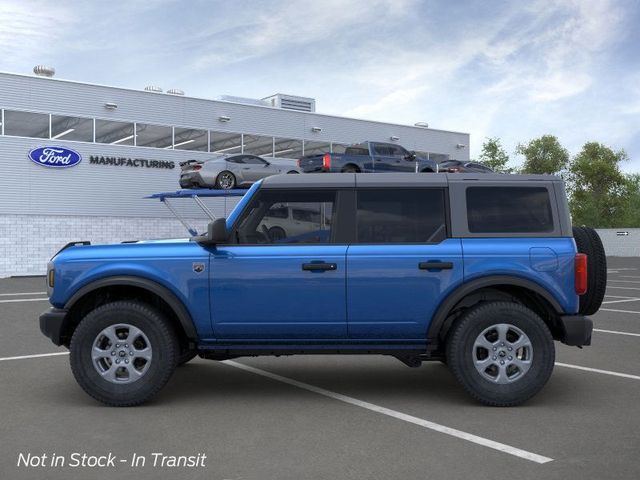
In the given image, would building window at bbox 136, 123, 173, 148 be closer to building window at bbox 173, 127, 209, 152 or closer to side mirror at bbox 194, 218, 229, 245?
building window at bbox 173, 127, 209, 152

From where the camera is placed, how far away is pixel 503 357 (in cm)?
576

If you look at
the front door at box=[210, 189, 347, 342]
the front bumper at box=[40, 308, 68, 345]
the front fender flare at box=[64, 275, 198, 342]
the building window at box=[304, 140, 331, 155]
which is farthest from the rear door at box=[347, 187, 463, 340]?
the building window at box=[304, 140, 331, 155]

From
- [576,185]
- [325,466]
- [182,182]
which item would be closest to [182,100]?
[182,182]

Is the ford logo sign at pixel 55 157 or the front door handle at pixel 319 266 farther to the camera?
the ford logo sign at pixel 55 157

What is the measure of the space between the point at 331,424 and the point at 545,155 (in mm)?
75184

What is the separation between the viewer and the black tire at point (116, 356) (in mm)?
5711

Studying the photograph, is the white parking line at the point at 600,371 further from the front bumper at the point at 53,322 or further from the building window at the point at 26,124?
the building window at the point at 26,124

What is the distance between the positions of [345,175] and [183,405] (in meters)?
2.39

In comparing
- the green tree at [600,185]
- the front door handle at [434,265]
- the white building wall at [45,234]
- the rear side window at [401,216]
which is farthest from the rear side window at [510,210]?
the green tree at [600,185]

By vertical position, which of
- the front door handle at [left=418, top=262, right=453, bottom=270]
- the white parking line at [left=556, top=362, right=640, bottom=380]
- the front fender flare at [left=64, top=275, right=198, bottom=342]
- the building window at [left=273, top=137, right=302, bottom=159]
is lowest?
the white parking line at [left=556, top=362, right=640, bottom=380]

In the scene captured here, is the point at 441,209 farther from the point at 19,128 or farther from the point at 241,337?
the point at 19,128

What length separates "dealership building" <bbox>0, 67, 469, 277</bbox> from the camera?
27969mm

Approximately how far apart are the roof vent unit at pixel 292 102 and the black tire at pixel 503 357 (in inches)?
1236

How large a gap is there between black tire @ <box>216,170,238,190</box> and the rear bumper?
19173 mm
